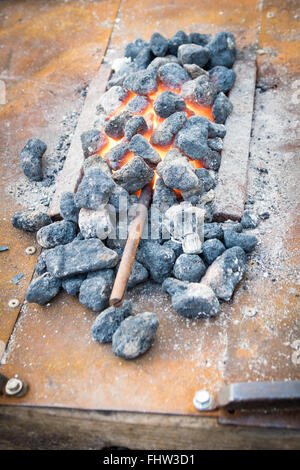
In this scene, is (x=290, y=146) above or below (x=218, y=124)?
below

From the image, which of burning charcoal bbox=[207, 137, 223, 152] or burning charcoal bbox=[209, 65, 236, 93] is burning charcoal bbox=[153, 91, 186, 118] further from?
burning charcoal bbox=[209, 65, 236, 93]

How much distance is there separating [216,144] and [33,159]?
1.28 meters

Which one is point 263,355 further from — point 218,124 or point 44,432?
point 218,124

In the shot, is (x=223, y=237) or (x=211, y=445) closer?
(x=211, y=445)

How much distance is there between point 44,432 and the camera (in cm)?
209

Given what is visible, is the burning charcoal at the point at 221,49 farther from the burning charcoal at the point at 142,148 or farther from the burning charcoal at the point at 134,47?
the burning charcoal at the point at 142,148

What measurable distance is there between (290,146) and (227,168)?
505mm

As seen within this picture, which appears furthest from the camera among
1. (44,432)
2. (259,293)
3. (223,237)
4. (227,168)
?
(227,168)

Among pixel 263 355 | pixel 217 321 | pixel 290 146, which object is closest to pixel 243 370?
pixel 263 355

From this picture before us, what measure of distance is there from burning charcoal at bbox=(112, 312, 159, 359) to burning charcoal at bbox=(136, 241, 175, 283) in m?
0.30

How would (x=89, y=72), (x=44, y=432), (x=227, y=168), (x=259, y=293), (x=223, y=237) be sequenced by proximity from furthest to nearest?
(x=89, y=72)
(x=227, y=168)
(x=223, y=237)
(x=259, y=293)
(x=44, y=432)

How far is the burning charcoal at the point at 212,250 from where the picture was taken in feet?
7.69

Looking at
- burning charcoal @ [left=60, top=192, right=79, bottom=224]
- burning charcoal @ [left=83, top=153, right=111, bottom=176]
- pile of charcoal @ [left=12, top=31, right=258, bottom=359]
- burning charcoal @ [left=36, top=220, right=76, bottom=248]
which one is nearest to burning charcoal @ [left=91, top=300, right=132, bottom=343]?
pile of charcoal @ [left=12, top=31, right=258, bottom=359]

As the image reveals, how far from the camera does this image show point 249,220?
2.50m
